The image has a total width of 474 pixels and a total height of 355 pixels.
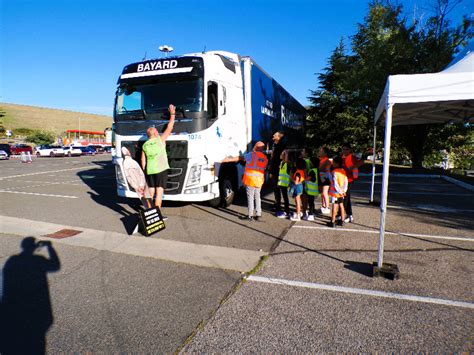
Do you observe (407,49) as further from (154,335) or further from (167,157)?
(154,335)

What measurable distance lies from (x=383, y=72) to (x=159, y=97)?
1608 centimetres

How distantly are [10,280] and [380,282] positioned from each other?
4427mm

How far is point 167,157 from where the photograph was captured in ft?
20.2

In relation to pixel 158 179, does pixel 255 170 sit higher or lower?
higher

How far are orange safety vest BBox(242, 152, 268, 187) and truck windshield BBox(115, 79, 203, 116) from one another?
1539mm

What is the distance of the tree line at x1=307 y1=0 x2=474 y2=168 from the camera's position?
676 inches

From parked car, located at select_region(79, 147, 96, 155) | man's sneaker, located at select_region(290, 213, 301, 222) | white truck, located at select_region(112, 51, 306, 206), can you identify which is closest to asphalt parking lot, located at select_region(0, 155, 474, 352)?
man's sneaker, located at select_region(290, 213, 301, 222)

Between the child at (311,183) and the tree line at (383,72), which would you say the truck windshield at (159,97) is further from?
the tree line at (383,72)

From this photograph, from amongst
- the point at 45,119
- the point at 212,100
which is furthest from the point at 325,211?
the point at 45,119

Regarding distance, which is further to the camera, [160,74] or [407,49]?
[407,49]

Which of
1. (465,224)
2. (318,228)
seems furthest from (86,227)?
(465,224)

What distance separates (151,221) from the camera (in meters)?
5.23

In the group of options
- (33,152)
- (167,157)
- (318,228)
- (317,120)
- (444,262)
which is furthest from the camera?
(33,152)

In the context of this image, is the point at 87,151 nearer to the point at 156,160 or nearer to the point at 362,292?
the point at 156,160
